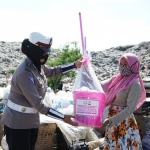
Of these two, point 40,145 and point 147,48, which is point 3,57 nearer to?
point 147,48

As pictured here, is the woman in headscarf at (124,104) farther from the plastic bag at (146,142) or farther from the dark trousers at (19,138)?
the plastic bag at (146,142)

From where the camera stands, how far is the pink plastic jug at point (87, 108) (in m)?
3.08

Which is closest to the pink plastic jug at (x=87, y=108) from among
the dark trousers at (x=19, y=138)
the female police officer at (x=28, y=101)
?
the female police officer at (x=28, y=101)

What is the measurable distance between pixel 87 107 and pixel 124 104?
462 millimetres

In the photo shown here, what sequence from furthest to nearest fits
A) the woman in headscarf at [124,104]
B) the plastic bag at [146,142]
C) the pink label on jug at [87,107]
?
the plastic bag at [146,142] → the woman in headscarf at [124,104] → the pink label on jug at [87,107]

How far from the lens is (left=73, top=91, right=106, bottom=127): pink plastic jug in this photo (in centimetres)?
308

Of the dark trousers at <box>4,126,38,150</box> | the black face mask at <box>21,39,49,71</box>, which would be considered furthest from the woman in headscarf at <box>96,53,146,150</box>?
the black face mask at <box>21,39,49,71</box>

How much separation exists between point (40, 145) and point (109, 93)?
1540 mm

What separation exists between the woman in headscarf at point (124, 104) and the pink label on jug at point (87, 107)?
9.0 inches

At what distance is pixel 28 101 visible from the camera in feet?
9.74

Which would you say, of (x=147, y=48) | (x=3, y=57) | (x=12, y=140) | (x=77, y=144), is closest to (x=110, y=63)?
(x=147, y=48)

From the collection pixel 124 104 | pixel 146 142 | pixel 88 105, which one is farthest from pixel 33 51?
pixel 146 142

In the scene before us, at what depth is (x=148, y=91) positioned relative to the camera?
4.97 metres

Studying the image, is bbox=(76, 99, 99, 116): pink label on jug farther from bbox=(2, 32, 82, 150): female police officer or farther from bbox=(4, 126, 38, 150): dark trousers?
bbox=(4, 126, 38, 150): dark trousers
